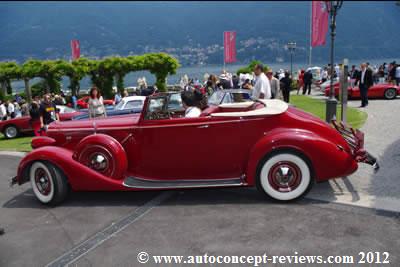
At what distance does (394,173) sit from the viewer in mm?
5664

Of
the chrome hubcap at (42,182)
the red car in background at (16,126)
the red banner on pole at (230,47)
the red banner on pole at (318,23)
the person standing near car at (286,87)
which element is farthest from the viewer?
the red banner on pole at (230,47)

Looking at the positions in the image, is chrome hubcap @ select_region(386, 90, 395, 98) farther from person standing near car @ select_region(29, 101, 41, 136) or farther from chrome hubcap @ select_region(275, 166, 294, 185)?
person standing near car @ select_region(29, 101, 41, 136)

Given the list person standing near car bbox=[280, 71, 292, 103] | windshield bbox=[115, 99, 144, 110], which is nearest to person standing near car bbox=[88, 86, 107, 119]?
windshield bbox=[115, 99, 144, 110]

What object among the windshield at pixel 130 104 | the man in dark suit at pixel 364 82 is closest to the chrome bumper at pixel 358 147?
the windshield at pixel 130 104

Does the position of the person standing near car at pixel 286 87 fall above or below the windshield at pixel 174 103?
below

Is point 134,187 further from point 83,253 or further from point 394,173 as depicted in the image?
point 394,173

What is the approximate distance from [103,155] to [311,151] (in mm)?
2914

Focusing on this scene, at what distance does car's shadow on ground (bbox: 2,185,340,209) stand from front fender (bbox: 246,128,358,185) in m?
0.52

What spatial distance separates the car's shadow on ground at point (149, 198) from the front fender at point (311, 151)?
20.4 inches

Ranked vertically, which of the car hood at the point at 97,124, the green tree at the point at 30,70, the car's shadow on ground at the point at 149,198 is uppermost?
the green tree at the point at 30,70

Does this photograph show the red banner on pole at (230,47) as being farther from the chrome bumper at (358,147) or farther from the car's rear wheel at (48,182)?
the car's rear wheel at (48,182)

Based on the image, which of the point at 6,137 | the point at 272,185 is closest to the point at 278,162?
the point at 272,185

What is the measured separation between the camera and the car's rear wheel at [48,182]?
5.12 meters

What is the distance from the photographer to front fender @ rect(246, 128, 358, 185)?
4609 millimetres
